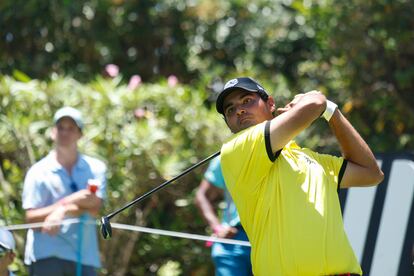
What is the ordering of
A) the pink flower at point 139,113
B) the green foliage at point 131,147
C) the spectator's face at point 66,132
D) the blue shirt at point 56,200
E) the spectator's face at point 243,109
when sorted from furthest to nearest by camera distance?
the pink flower at point 139,113
the green foliage at point 131,147
the spectator's face at point 66,132
the blue shirt at point 56,200
the spectator's face at point 243,109

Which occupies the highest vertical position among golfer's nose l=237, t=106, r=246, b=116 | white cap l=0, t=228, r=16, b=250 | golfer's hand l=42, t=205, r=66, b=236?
golfer's nose l=237, t=106, r=246, b=116

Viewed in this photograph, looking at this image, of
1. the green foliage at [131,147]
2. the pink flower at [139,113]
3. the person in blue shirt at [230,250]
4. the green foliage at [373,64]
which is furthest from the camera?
the green foliage at [373,64]

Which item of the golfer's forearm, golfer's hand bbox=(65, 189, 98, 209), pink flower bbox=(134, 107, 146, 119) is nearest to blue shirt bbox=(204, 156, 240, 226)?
golfer's hand bbox=(65, 189, 98, 209)

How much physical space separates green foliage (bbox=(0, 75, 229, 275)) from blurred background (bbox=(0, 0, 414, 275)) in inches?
0.4

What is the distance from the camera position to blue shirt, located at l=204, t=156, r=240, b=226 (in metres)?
6.05

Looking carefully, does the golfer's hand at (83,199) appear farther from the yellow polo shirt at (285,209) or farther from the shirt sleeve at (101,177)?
the yellow polo shirt at (285,209)

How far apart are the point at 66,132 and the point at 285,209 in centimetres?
303

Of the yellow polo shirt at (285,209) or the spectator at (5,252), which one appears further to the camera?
the spectator at (5,252)

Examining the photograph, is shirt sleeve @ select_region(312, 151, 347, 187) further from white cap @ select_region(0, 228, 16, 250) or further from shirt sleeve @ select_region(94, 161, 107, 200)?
shirt sleeve @ select_region(94, 161, 107, 200)

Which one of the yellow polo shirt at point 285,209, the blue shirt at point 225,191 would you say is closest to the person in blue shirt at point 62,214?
the blue shirt at point 225,191

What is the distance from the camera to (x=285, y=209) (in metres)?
3.83

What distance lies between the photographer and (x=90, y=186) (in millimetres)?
6078

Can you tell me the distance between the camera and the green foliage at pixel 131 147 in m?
7.89

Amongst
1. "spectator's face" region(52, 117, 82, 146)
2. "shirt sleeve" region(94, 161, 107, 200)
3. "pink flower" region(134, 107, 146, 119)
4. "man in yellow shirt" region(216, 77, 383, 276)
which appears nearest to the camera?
"man in yellow shirt" region(216, 77, 383, 276)
